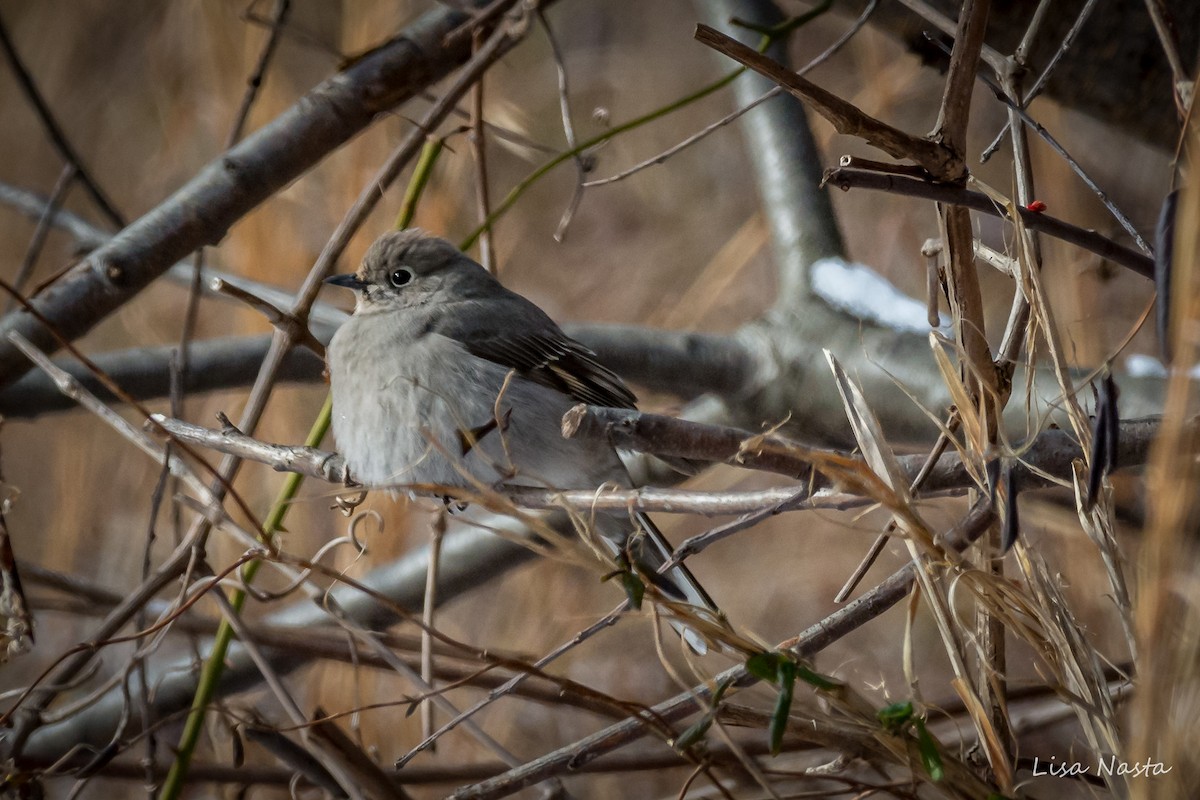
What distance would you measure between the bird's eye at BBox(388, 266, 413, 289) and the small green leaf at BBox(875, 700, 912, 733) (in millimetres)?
1828

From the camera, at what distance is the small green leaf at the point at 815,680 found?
3.72 ft

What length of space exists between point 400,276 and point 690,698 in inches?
63.7

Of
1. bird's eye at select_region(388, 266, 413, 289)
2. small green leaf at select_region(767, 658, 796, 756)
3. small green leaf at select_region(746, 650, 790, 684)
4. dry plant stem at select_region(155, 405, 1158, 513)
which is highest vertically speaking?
bird's eye at select_region(388, 266, 413, 289)

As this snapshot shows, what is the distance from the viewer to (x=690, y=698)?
1.34m

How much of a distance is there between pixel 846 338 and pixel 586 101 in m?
2.78

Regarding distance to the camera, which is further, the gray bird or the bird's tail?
the gray bird

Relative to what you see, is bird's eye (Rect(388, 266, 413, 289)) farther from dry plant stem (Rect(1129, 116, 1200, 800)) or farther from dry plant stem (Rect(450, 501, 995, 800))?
dry plant stem (Rect(1129, 116, 1200, 800))

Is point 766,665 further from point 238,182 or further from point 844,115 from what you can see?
point 238,182

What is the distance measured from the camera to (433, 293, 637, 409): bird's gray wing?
2.32 m

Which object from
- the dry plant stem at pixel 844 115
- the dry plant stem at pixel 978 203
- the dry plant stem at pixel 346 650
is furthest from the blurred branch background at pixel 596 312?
the dry plant stem at pixel 844 115

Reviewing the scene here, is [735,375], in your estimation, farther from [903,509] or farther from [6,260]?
[6,260]

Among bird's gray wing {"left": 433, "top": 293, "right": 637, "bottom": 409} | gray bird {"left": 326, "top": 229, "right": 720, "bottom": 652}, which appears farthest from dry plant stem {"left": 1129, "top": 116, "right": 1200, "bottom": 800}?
bird's gray wing {"left": 433, "top": 293, "right": 637, "bottom": 409}

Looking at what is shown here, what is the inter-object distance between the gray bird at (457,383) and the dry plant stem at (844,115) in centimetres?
99

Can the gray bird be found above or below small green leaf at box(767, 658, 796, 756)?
above
